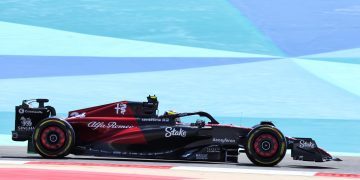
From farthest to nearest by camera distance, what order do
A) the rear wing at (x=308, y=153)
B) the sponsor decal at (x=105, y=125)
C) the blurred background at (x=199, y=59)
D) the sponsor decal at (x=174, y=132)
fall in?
the blurred background at (x=199, y=59) < the sponsor decal at (x=105, y=125) < the sponsor decal at (x=174, y=132) < the rear wing at (x=308, y=153)

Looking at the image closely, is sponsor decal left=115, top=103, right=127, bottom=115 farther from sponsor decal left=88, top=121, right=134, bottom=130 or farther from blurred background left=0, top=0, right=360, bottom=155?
blurred background left=0, top=0, right=360, bottom=155

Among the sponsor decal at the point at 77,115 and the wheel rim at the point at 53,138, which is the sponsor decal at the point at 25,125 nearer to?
the wheel rim at the point at 53,138

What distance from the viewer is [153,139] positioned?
1673cm

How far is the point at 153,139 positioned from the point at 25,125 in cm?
254

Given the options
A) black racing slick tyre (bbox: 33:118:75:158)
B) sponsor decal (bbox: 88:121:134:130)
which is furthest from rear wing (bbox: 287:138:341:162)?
black racing slick tyre (bbox: 33:118:75:158)

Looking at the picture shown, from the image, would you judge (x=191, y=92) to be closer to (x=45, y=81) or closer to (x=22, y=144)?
(x=45, y=81)

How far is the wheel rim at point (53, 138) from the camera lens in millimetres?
16719

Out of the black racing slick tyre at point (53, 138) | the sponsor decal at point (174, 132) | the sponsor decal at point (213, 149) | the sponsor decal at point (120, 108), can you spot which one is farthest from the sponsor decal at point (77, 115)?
the sponsor decal at point (213, 149)

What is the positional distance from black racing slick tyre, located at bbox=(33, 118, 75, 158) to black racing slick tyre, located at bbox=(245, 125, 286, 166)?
328 cm

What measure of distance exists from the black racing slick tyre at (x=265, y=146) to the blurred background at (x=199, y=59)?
4.31 m

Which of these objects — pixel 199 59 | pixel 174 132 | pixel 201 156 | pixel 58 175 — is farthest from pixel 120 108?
pixel 199 59

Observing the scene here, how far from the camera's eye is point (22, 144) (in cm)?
2086

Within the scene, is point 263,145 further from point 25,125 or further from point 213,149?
point 25,125

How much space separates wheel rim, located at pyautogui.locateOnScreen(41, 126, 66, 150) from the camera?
1672 centimetres
